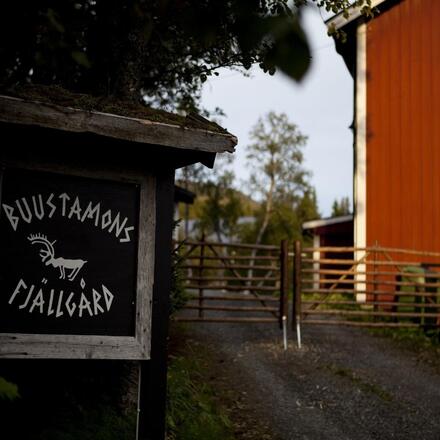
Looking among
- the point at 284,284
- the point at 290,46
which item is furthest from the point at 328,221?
the point at 290,46

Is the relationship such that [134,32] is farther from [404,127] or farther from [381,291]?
[404,127]

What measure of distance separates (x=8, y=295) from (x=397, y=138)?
38.2 feet

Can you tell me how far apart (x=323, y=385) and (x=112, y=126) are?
4.74 meters

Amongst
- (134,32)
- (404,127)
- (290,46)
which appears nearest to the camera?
(290,46)

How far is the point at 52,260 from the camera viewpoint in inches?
117

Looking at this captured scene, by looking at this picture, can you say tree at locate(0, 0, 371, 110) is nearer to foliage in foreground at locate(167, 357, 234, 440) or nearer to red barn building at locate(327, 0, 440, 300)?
foliage in foreground at locate(167, 357, 234, 440)

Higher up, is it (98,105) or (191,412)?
(98,105)

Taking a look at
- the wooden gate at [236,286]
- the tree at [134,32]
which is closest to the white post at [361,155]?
the wooden gate at [236,286]

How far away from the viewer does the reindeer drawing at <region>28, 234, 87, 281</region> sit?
296 centimetres

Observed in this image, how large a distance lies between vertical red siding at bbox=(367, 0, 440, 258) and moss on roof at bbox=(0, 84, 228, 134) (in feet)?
34.3

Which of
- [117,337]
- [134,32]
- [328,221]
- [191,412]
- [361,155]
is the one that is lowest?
[191,412]

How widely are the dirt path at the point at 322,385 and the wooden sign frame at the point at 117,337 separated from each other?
2.11m

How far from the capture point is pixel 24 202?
116 inches

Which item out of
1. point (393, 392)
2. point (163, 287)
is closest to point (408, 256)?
point (393, 392)
